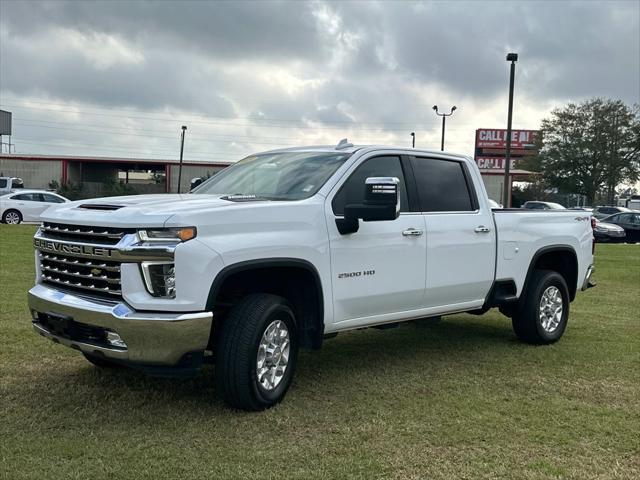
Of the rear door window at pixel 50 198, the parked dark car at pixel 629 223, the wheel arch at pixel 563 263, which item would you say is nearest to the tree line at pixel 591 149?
the parked dark car at pixel 629 223

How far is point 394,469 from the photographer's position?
3764mm

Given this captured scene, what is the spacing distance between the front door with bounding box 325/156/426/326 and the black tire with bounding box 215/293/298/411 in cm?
65

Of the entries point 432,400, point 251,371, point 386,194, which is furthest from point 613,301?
point 251,371

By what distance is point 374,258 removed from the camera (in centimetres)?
522

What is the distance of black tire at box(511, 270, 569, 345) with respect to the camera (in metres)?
6.88

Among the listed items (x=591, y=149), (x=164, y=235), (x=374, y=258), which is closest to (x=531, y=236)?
(x=374, y=258)

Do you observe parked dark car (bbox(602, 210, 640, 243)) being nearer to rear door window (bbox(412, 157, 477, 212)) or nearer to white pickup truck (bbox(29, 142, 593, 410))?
white pickup truck (bbox(29, 142, 593, 410))

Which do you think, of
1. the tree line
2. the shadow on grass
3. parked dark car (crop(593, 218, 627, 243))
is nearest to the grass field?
the shadow on grass

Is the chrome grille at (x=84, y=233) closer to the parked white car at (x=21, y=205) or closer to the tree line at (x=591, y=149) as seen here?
the parked white car at (x=21, y=205)

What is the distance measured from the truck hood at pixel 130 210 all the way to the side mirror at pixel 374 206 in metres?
0.86

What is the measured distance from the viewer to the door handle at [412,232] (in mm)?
5459

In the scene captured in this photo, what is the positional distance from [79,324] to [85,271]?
1.13ft

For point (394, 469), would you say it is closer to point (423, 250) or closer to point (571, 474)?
point (571, 474)

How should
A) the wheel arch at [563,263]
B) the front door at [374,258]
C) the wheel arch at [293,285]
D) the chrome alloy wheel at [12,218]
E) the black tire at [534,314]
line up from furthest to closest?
the chrome alloy wheel at [12,218] → the wheel arch at [563,263] → the black tire at [534,314] → the front door at [374,258] → the wheel arch at [293,285]
